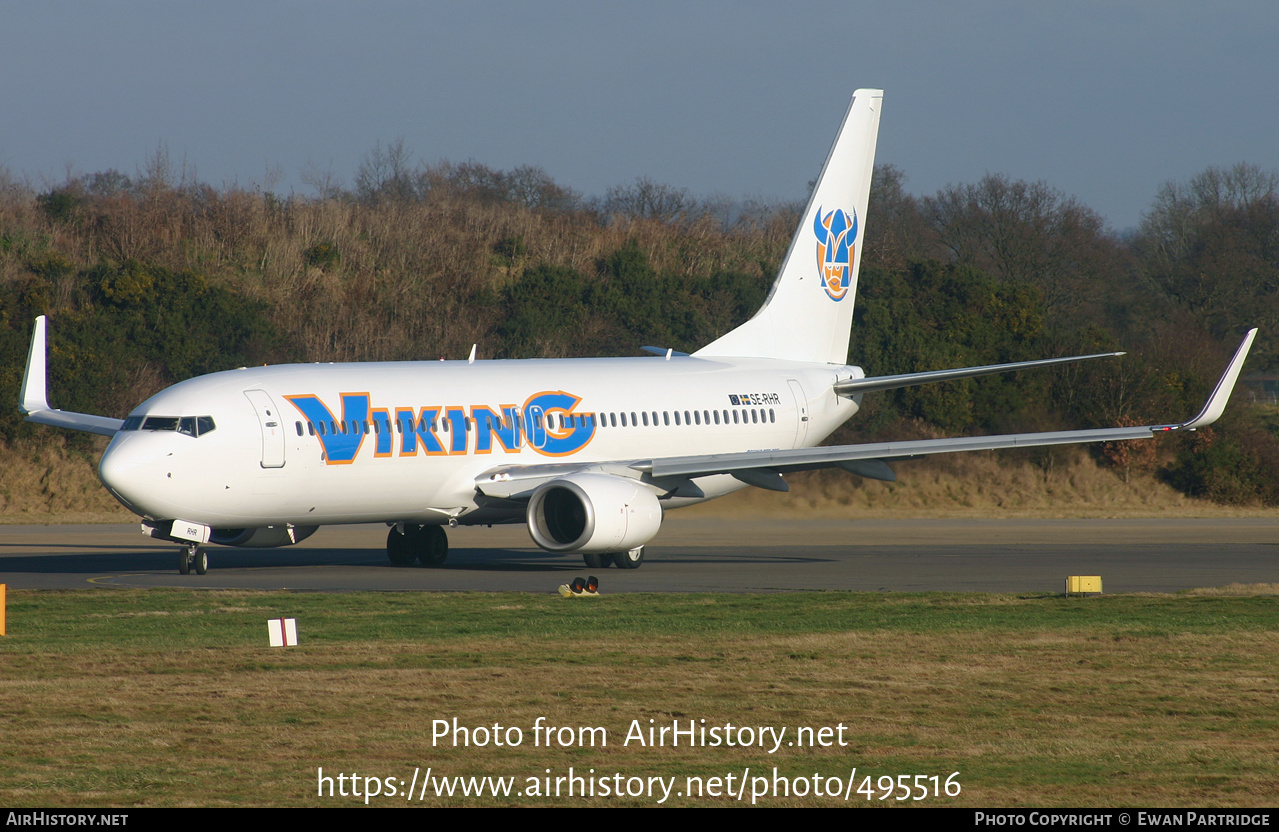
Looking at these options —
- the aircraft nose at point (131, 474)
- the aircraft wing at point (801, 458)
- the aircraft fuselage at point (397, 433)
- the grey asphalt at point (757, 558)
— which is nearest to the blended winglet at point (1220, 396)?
the aircraft wing at point (801, 458)

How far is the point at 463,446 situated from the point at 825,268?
1119cm

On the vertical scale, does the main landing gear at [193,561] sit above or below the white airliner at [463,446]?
below

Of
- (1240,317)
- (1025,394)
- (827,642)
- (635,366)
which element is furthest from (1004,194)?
(827,642)

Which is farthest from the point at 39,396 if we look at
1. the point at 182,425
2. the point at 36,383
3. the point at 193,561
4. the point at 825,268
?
the point at 825,268

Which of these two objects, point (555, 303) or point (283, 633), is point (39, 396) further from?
point (555, 303)

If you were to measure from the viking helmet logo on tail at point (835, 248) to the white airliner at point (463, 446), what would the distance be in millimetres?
3361

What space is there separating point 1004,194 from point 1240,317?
1785 centimetres

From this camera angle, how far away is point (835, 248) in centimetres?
3478

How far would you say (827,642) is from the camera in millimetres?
16797

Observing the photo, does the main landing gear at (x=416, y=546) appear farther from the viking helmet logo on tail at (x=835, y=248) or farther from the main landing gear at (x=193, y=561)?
the viking helmet logo on tail at (x=835, y=248)

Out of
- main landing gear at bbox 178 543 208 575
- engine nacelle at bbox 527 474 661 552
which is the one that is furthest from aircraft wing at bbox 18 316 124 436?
engine nacelle at bbox 527 474 661 552

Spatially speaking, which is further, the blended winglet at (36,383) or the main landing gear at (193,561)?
the blended winglet at (36,383)

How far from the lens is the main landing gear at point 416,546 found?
28.9 m
